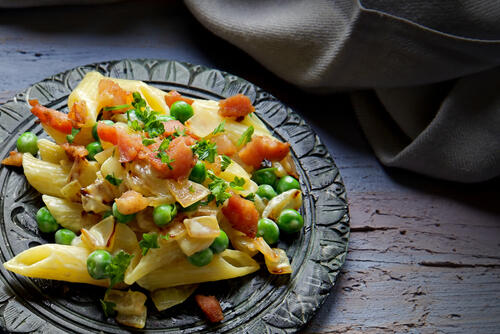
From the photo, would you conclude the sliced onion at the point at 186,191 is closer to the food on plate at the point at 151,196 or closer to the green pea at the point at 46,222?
the food on plate at the point at 151,196

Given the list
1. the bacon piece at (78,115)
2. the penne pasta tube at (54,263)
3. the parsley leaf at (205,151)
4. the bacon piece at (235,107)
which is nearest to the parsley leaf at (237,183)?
the parsley leaf at (205,151)

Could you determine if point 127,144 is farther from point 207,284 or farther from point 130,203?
point 207,284

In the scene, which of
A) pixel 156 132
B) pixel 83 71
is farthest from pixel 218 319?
pixel 83 71

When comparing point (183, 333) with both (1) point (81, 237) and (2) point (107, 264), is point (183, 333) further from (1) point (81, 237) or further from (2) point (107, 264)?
(1) point (81, 237)

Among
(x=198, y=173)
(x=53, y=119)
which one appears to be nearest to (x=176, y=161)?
(x=198, y=173)

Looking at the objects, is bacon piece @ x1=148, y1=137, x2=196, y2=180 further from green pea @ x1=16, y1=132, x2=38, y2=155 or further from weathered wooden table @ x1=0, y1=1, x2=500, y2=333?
weathered wooden table @ x1=0, y1=1, x2=500, y2=333
